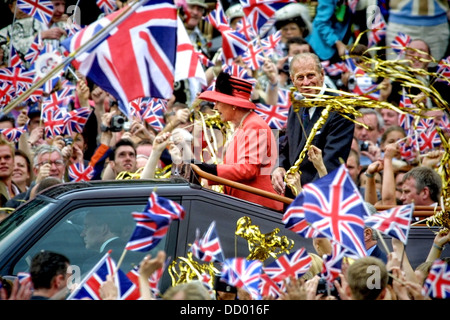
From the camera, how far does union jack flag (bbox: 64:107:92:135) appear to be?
10797 millimetres

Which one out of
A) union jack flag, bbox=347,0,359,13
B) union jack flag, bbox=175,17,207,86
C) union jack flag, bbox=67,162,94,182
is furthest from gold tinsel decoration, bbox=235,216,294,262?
union jack flag, bbox=347,0,359,13

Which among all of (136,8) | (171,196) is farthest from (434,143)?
(171,196)

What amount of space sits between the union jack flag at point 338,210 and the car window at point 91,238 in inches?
50.3

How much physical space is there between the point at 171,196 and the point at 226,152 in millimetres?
1235

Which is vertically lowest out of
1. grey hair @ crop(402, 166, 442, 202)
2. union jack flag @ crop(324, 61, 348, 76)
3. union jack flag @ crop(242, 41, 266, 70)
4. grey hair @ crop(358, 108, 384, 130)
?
grey hair @ crop(402, 166, 442, 202)

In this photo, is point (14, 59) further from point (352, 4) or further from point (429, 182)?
point (429, 182)

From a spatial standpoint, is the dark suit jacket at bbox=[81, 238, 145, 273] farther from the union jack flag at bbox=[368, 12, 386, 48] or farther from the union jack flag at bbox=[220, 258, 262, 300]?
the union jack flag at bbox=[368, 12, 386, 48]

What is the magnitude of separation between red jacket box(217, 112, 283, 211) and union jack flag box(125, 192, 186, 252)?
1.76 m

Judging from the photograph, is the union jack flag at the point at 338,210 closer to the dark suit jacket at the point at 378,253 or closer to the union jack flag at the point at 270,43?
the dark suit jacket at the point at 378,253

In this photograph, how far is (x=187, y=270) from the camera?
593 cm

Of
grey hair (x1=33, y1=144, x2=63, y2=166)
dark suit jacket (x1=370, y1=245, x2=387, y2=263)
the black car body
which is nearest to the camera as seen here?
the black car body

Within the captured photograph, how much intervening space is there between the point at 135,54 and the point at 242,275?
3.57m

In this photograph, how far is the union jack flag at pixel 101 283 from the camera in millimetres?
5027

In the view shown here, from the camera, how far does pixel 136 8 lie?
818cm
